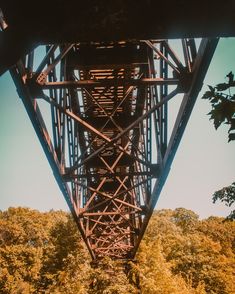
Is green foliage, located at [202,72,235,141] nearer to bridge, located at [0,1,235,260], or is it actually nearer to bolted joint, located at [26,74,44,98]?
bridge, located at [0,1,235,260]

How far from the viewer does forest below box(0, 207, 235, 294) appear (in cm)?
1354

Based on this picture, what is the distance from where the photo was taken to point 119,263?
1429cm

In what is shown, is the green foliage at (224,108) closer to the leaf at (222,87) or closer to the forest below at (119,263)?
the leaf at (222,87)

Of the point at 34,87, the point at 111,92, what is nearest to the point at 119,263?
the point at 111,92

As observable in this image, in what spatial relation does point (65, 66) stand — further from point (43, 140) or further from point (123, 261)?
point (123, 261)

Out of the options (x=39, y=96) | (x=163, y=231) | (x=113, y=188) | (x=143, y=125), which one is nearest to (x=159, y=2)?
(x=39, y=96)

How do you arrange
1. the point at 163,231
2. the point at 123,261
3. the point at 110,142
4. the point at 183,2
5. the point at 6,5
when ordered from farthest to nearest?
the point at 163,231 < the point at 123,261 < the point at 110,142 < the point at 183,2 < the point at 6,5

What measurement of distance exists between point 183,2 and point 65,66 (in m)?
3.31

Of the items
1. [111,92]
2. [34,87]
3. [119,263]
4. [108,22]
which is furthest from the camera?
[119,263]

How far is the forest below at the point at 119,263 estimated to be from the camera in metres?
13.5

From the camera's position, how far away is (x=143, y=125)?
6371 mm

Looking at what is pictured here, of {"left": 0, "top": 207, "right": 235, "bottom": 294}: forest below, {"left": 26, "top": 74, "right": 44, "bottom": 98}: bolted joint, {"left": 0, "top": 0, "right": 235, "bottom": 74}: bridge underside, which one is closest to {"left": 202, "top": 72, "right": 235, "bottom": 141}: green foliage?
{"left": 0, "top": 0, "right": 235, "bottom": 74}: bridge underside

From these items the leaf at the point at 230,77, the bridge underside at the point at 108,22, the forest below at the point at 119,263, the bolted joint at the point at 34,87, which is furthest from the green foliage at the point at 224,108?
the forest below at the point at 119,263

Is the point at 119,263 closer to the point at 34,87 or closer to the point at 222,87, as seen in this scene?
the point at 34,87
